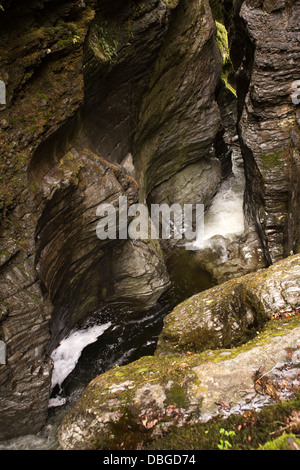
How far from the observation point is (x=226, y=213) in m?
14.8

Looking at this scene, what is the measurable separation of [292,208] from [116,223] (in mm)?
5830

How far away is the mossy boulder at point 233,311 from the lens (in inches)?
182

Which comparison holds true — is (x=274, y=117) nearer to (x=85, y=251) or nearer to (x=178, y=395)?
(x=85, y=251)

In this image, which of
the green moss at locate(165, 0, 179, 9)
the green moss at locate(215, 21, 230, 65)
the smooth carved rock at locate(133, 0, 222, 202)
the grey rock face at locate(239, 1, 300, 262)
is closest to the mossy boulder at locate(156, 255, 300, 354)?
the grey rock face at locate(239, 1, 300, 262)

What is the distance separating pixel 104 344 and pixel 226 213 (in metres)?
9.07

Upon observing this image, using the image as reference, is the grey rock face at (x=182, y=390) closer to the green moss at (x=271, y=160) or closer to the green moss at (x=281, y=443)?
the green moss at (x=281, y=443)

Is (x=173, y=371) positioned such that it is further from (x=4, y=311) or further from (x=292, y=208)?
(x=292, y=208)

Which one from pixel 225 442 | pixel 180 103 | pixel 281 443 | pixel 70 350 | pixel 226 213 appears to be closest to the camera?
pixel 281 443

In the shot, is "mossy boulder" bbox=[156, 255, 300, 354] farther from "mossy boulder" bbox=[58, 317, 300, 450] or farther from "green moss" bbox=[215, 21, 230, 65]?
"green moss" bbox=[215, 21, 230, 65]

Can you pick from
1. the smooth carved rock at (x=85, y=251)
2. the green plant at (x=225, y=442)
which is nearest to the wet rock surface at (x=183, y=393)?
the green plant at (x=225, y=442)

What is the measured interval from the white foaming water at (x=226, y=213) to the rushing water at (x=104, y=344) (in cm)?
33

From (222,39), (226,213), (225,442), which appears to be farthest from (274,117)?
(225,442)

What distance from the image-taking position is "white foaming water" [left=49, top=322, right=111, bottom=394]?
8.61 metres

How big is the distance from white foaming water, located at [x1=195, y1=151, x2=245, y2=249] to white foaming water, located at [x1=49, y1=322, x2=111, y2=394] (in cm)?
601
